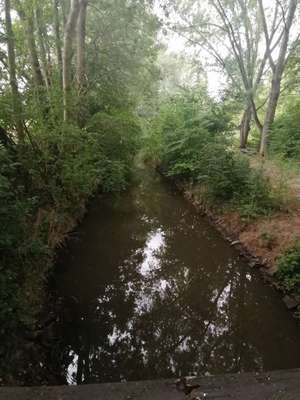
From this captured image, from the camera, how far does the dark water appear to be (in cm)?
384

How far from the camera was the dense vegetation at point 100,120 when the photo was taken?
4.22 m

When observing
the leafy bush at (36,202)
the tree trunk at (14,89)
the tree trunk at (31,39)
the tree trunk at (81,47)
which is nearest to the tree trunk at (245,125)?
the leafy bush at (36,202)

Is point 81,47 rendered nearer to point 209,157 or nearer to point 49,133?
point 49,133

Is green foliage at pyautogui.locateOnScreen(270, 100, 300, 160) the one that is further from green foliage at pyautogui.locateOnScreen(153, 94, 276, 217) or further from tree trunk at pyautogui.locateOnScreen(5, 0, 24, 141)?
tree trunk at pyautogui.locateOnScreen(5, 0, 24, 141)

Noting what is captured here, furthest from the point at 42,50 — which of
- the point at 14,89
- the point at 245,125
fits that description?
the point at 245,125

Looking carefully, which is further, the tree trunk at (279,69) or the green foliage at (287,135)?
the green foliage at (287,135)

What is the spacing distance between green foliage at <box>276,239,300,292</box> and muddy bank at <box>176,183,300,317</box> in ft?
0.42

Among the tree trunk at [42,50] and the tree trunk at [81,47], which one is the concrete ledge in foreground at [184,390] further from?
the tree trunk at [42,50]

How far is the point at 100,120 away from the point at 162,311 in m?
5.83

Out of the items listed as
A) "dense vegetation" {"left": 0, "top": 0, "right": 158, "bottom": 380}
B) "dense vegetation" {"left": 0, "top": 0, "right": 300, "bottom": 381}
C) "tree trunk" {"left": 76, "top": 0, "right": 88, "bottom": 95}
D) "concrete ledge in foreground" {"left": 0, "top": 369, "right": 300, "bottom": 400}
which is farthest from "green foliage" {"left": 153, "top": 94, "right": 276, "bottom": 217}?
"concrete ledge in foreground" {"left": 0, "top": 369, "right": 300, "bottom": 400}

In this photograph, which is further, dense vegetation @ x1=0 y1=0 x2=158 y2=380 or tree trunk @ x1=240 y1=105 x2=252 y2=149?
tree trunk @ x1=240 y1=105 x2=252 y2=149

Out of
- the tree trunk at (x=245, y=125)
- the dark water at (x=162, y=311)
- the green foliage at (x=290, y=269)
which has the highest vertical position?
the tree trunk at (x=245, y=125)

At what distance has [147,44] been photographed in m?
12.8

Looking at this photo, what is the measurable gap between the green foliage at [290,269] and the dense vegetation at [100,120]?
22 mm
